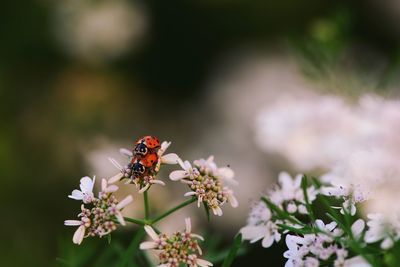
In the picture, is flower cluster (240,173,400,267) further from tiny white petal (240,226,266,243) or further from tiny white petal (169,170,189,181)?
tiny white petal (169,170,189,181)

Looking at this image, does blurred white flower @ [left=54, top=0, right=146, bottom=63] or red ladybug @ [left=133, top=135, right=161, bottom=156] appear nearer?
red ladybug @ [left=133, top=135, right=161, bottom=156]

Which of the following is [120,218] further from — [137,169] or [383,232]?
[383,232]

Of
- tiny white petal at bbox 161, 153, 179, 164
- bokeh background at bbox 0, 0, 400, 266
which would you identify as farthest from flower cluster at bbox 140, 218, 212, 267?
bokeh background at bbox 0, 0, 400, 266

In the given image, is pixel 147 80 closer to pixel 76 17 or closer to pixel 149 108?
pixel 149 108

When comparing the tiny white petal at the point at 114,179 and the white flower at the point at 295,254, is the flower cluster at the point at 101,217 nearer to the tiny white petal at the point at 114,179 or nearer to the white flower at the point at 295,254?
the tiny white petal at the point at 114,179

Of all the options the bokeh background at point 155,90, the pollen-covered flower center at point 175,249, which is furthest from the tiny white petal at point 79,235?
the bokeh background at point 155,90

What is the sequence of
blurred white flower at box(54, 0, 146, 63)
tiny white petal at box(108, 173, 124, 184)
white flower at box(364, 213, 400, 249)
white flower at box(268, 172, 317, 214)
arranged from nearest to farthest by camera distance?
white flower at box(364, 213, 400, 249), tiny white petal at box(108, 173, 124, 184), white flower at box(268, 172, 317, 214), blurred white flower at box(54, 0, 146, 63)

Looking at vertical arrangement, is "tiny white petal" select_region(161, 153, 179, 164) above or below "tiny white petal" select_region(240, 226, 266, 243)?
above
